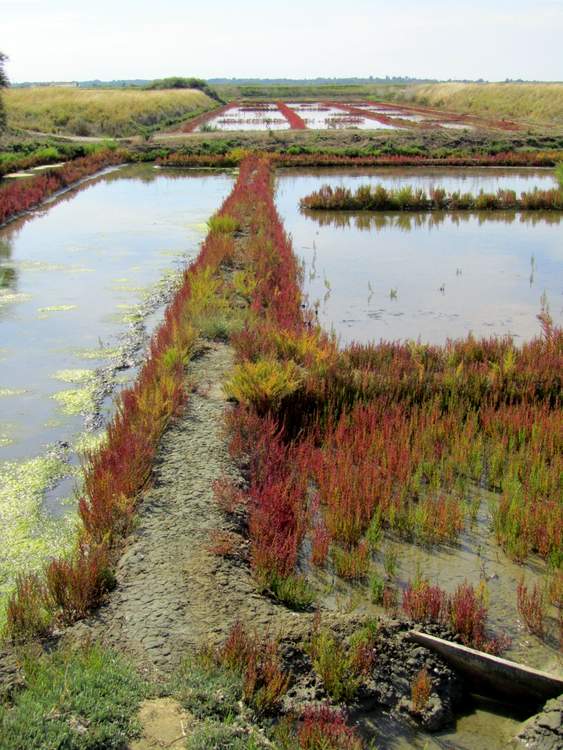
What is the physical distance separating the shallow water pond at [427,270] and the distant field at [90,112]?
24752 mm

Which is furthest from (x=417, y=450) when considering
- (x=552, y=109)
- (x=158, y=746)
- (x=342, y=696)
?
(x=552, y=109)

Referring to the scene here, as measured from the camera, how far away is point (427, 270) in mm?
12469

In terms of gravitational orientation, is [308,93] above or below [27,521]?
above

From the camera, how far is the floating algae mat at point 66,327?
5.43 meters

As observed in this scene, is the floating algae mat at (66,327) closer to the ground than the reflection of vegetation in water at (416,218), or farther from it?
closer to the ground

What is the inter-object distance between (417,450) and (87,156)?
80.5ft

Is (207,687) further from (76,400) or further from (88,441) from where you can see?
(76,400)

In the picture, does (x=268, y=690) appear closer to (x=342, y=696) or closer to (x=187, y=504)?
(x=342, y=696)

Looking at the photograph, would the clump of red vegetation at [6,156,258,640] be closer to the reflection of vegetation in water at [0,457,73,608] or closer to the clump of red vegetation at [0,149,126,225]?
the reflection of vegetation in water at [0,457,73,608]

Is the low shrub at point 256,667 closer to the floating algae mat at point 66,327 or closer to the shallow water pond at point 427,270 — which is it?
the floating algae mat at point 66,327

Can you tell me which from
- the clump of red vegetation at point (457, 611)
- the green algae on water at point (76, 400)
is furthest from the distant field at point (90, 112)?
the clump of red vegetation at point (457, 611)

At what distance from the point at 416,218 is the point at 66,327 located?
9.90 meters

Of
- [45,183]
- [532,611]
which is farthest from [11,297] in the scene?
[45,183]

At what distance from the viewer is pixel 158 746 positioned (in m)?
2.92
